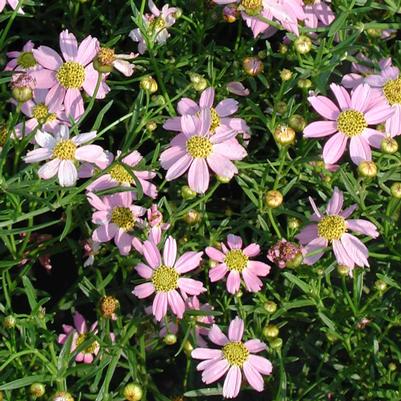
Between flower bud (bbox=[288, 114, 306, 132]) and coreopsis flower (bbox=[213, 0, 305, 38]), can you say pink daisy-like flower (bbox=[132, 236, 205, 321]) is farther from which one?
coreopsis flower (bbox=[213, 0, 305, 38])

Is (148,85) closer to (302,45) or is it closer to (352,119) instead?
(302,45)

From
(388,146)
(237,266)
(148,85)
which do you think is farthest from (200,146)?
(388,146)

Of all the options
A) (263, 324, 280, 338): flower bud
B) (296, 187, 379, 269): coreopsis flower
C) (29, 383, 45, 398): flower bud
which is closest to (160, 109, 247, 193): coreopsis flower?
(296, 187, 379, 269): coreopsis flower

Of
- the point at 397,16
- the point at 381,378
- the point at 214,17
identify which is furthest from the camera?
the point at 397,16

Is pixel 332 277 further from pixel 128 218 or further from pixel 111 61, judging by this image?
pixel 111 61

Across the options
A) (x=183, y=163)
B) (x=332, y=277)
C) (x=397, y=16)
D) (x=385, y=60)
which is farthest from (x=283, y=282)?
(x=397, y=16)

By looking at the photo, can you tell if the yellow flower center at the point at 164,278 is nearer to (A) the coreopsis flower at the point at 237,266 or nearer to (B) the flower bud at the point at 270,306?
(A) the coreopsis flower at the point at 237,266
